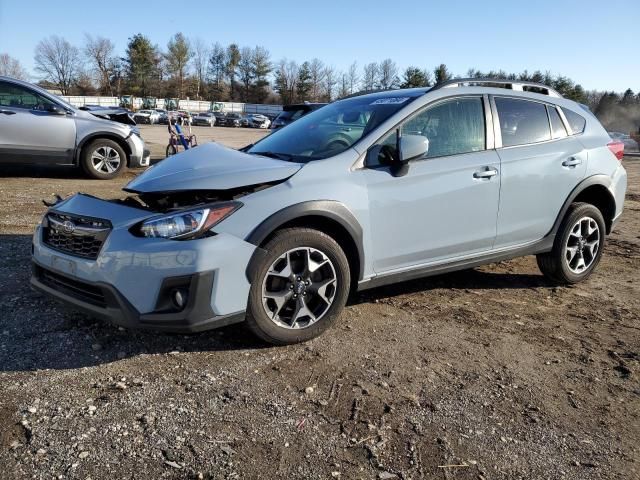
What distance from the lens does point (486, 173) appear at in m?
4.06

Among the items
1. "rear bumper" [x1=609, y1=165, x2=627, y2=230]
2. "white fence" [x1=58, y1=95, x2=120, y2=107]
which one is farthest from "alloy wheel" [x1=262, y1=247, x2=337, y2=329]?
"white fence" [x1=58, y1=95, x2=120, y2=107]

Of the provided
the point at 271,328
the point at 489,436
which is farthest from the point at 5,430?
the point at 489,436

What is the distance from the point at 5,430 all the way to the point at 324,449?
1449 mm

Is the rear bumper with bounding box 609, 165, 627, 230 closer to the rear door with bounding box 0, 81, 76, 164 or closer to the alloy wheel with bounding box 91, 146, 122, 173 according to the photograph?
the alloy wheel with bounding box 91, 146, 122, 173

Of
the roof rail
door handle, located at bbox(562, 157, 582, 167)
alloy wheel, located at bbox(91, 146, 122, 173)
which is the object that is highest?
the roof rail

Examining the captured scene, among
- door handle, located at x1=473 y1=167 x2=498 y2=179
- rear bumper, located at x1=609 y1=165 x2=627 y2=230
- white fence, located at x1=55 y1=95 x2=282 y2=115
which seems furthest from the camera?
white fence, located at x1=55 y1=95 x2=282 y2=115

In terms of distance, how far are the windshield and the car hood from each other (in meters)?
0.30

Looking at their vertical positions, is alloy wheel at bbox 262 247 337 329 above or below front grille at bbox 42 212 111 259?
below

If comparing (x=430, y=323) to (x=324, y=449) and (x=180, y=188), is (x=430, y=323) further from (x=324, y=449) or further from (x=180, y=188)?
(x=180, y=188)

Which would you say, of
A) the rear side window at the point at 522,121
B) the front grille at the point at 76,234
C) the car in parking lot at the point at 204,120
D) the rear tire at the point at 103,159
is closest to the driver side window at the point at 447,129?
the rear side window at the point at 522,121

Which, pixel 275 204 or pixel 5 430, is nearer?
pixel 5 430

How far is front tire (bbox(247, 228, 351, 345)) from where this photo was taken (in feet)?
10.6

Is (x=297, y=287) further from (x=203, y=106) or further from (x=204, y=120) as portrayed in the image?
(x=203, y=106)

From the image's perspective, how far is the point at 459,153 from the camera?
4.04 m
